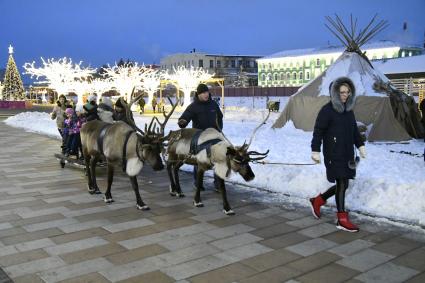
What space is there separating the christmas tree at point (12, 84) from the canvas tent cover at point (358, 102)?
131 ft

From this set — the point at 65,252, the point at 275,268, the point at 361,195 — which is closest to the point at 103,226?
the point at 65,252

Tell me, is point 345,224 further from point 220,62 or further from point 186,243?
point 220,62

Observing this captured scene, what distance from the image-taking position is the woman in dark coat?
17.9ft

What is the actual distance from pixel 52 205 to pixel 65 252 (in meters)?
2.27

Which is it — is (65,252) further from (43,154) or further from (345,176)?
(43,154)

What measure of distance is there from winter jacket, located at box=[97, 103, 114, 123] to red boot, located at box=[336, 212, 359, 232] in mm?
5036

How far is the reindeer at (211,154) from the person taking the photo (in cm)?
584

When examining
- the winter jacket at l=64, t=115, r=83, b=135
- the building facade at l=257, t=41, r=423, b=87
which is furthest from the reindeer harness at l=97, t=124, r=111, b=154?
the building facade at l=257, t=41, r=423, b=87

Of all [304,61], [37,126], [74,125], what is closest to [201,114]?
[74,125]

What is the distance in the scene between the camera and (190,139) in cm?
674

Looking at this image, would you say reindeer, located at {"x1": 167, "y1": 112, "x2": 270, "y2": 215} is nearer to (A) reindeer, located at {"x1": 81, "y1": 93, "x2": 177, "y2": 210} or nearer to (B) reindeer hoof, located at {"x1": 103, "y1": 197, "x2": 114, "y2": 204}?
(A) reindeer, located at {"x1": 81, "y1": 93, "x2": 177, "y2": 210}

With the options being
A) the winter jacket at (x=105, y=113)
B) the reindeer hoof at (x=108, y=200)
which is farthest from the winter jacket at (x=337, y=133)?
the winter jacket at (x=105, y=113)

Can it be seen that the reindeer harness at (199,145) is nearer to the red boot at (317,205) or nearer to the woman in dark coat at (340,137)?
the woman in dark coat at (340,137)

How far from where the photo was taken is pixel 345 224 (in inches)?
215
